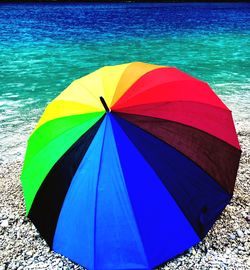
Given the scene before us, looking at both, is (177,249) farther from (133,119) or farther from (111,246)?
(133,119)

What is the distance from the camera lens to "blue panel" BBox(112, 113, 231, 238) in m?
2.73

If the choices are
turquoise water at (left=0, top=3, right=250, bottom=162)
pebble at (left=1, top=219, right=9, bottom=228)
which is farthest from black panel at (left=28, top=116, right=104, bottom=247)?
turquoise water at (left=0, top=3, right=250, bottom=162)

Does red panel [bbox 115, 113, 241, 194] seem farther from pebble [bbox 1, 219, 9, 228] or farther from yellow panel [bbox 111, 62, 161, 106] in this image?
pebble [bbox 1, 219, 9, 228]

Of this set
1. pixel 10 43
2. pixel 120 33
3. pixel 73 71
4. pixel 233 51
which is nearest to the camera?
pixel 73 71

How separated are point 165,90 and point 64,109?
3.70ft

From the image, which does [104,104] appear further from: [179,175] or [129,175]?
[179,175]

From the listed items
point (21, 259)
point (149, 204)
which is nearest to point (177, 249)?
point (149, 204)

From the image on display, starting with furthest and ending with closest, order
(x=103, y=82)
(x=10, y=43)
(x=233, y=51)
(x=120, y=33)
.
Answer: (x=120, y=33) → (x=10, y=43) → (x=233, y=51) → (x=103, y=82)

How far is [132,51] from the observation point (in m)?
18.0

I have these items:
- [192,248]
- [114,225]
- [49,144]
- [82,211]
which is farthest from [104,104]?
[192,248]

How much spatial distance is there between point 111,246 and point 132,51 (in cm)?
1632

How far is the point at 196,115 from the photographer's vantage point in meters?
3.24

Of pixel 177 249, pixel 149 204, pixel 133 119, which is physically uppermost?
pixel 133 119

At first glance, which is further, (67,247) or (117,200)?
(67,247)
